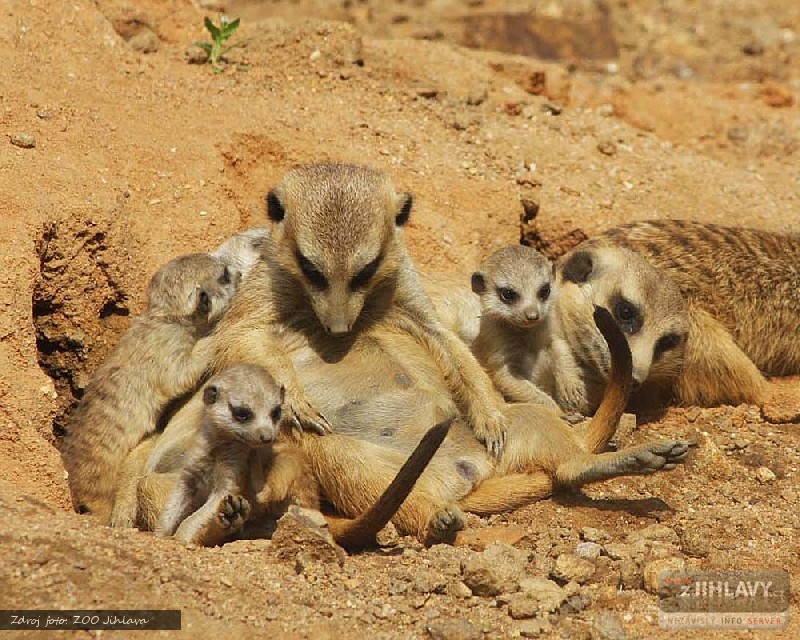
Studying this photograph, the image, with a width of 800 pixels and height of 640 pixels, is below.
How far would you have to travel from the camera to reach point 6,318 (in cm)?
418

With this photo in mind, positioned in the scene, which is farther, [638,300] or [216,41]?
[216,41]

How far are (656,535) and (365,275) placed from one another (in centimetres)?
141

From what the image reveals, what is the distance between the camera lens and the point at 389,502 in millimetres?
3576

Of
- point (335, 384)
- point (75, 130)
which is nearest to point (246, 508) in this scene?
point (335, 384)

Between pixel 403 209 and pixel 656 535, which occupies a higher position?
pixel 403 209

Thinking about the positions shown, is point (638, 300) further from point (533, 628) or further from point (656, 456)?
point (533, 628)

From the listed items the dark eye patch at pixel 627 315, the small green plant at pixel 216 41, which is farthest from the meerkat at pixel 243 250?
the small green plant at pixel 216 41

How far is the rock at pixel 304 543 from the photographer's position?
3.47 metres

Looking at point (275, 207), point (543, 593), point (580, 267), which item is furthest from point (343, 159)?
point (543, 593)

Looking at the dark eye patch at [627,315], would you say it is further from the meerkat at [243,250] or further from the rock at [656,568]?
the meerkat at [243,250]

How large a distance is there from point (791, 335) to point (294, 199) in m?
2.63

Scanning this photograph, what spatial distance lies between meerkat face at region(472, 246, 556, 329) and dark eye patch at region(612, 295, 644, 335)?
0.28m

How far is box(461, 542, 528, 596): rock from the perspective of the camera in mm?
3385

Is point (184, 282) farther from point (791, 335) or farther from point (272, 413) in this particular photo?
point (791, 335)
